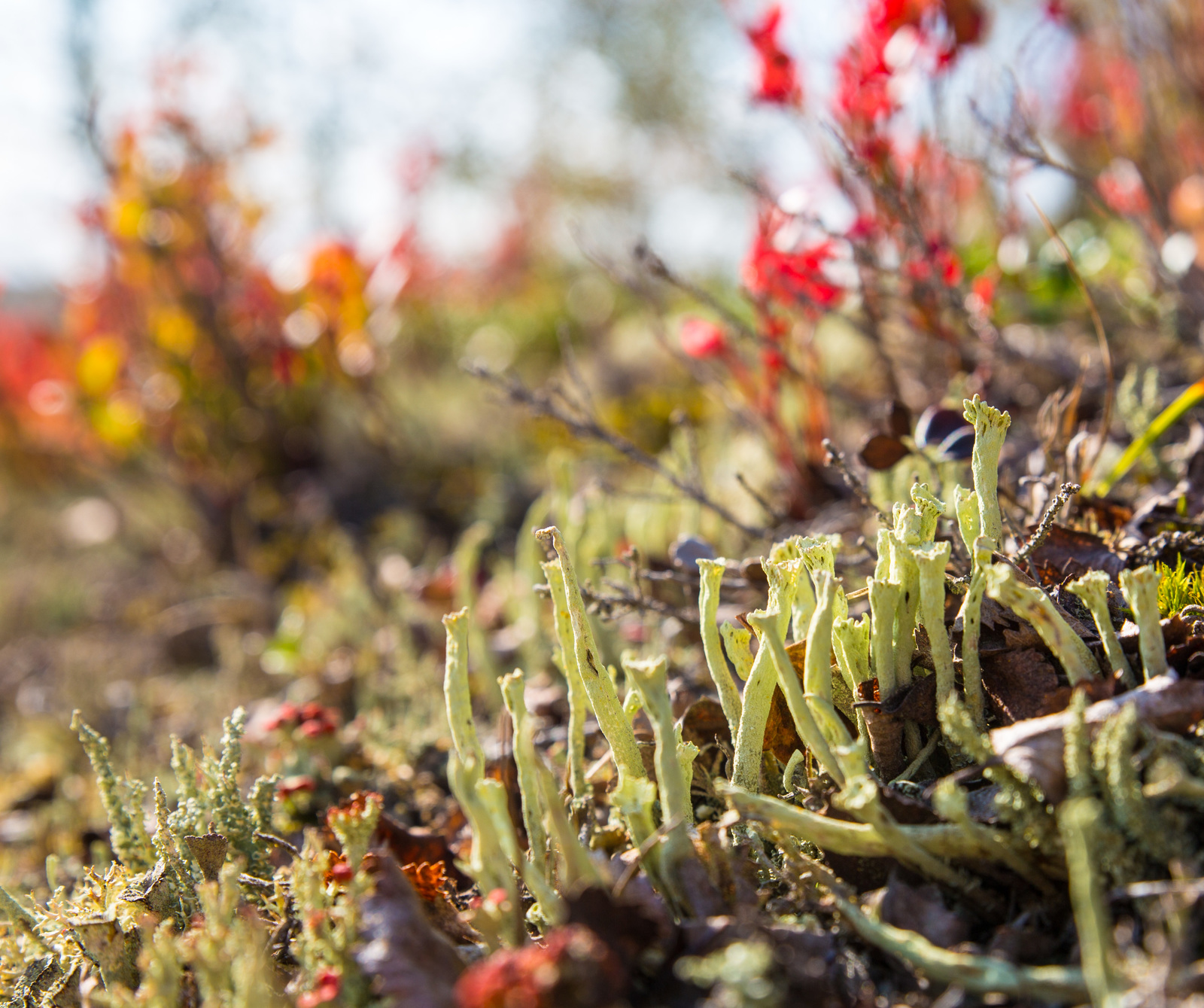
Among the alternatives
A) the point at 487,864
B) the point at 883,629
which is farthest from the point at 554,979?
the point at 883,629

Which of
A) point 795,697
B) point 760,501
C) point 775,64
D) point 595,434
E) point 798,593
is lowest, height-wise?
point 795,697

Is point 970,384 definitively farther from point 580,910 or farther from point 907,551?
point 580,910

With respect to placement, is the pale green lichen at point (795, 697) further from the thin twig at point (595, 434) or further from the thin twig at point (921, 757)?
the thin twig at point (595, 434)

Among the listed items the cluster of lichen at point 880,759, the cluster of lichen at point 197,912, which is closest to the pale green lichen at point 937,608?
the cluster of lichen at point 880,759

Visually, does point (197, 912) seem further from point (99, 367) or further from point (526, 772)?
point (99, 367)

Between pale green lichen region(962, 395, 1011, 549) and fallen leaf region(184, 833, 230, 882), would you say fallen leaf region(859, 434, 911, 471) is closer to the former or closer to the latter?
pale green lichen region(962, 395, 1011, 549)

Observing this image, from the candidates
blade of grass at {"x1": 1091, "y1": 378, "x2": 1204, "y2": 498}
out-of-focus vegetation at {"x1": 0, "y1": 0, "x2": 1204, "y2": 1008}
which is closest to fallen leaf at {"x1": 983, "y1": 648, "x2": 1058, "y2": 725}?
out-of-focus vegetation at {"x1": 0, "y1": 0, "x2": 1204, "y2": 1008}

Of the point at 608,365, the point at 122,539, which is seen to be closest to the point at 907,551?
the point at 608,365
